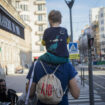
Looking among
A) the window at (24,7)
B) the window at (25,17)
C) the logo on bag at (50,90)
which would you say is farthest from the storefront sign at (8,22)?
the window at (24,7)

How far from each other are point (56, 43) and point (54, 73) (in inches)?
11.4

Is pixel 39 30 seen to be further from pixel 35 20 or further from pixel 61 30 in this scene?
pixel 61 30

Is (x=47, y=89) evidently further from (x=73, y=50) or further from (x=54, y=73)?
(x=73, y=50)

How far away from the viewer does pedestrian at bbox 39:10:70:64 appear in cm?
196

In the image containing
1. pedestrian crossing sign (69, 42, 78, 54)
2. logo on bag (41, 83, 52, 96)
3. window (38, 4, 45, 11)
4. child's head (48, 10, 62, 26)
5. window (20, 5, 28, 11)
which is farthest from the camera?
window (38, 4, 45, 11)

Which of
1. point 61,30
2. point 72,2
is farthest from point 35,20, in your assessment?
point 61,30

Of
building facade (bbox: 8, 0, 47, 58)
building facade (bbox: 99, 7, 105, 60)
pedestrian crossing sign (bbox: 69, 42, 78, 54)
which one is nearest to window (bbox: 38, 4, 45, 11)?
building facade (bbox: 8, 0, 47, 58)

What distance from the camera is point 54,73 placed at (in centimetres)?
195

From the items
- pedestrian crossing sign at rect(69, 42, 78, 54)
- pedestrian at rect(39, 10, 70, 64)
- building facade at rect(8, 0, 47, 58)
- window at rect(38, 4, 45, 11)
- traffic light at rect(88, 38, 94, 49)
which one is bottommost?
pedestrian at rect(39, 10, 70, 64)

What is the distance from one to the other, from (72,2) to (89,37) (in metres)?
6.20

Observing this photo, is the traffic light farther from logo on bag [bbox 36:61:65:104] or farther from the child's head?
logo on bag [bbox 36:61:65:104]

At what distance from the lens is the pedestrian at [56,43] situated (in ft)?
6.44

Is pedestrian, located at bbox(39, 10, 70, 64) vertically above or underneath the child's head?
underneath

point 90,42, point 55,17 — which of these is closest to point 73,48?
point 90,42
